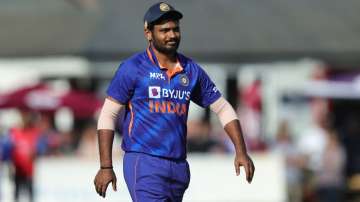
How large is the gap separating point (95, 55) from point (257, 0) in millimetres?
4094

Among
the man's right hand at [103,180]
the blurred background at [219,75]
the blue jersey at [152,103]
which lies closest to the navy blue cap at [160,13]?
the blue jersey at [152,103]

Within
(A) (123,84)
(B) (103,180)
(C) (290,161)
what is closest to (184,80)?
(A) (123,84)

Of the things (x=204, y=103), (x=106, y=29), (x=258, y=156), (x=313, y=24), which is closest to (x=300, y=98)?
(x=313, y=24)

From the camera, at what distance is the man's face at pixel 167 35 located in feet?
27.1

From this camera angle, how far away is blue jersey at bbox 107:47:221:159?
831 cm

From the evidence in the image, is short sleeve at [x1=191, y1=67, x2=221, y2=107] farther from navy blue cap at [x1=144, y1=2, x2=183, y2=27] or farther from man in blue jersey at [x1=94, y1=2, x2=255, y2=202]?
navy blue cap at [x1=144, y1=2, x2=183, y2=27]

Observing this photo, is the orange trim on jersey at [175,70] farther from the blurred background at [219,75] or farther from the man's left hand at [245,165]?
the blurred background at [219,75]

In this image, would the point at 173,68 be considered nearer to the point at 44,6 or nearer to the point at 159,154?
the point at 159,154

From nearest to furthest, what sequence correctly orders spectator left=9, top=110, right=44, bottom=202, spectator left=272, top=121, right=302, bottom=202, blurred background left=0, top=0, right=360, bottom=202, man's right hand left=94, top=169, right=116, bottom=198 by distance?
man's right hand left=94, top=169, right=116, bottom=198
spectator left=9, top=110, right=44, bottom=202
spectator left=272, top=121, right=302, bottom=202
blurred background left=0, top=0, right=360, bottom=202

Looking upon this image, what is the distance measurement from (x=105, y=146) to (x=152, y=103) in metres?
0.42

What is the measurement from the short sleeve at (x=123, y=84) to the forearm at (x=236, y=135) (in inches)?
30.0

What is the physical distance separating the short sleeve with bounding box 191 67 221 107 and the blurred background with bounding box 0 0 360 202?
9.20 m

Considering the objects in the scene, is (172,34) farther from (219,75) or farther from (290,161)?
(219,75)

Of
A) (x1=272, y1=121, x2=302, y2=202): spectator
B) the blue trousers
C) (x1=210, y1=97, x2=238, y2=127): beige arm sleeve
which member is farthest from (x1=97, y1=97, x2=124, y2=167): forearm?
(x1=272, y1=121, x2=302, y2=202): spectator
